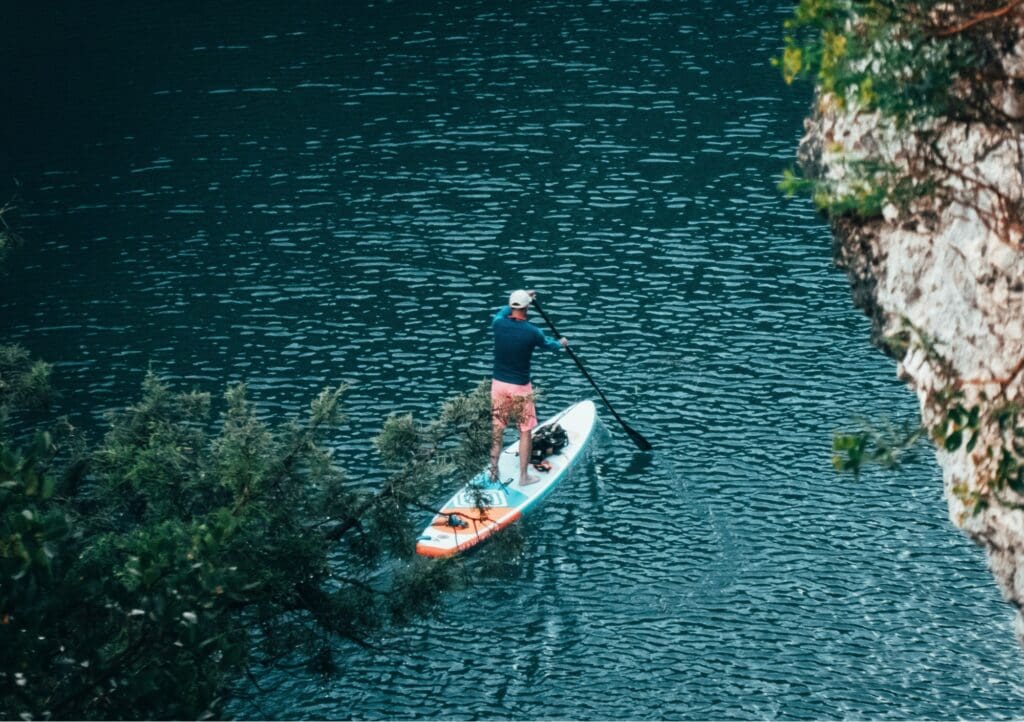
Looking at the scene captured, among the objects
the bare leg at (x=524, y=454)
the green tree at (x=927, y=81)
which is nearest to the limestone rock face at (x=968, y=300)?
the green tree at (x=927, y=81)

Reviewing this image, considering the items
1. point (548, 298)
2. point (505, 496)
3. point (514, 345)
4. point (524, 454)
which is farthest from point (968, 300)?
point (548, 298)

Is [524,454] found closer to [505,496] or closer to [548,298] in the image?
[505,496]

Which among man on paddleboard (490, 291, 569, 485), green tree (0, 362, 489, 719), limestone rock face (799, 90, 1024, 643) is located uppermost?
limestone rock face (799, 90, 1024, 643)

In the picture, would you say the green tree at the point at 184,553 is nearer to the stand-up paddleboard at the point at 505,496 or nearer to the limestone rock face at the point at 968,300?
the stand-up paddleboard at the point at 505,496

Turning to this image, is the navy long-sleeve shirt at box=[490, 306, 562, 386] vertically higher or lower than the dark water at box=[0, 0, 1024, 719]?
higher

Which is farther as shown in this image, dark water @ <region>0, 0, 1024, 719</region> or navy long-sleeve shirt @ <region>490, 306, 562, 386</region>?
navy long-sleeve shirt @ <region>490, 306, 562, 386</region>

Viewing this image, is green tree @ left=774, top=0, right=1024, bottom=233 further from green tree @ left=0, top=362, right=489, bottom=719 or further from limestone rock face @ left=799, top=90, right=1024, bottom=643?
green tree @ left=0, top=362, right=489, bottom=719

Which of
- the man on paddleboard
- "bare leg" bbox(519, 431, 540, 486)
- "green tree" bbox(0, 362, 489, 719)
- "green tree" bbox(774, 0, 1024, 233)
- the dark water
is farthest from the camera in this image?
"bare leg" bbox(519, 431, 540, 486)

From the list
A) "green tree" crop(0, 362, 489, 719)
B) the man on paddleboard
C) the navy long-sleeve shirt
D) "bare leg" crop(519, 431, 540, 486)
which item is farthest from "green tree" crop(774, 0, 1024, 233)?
"bare leg" crop(519, 431, 540, 486)
